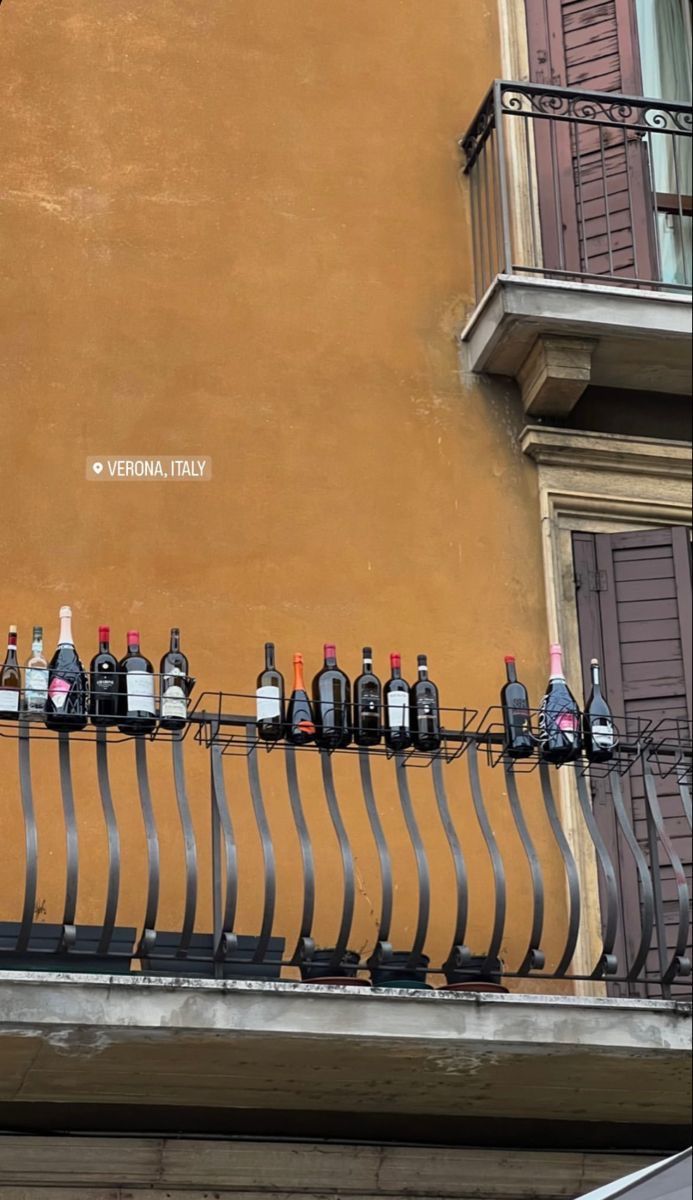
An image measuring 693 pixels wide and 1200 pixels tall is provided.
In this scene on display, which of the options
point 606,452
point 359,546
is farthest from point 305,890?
point 606,452

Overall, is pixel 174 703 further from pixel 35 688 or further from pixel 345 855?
pixel 345 855

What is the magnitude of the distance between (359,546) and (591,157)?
8.12 feet

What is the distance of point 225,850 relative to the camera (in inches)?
348

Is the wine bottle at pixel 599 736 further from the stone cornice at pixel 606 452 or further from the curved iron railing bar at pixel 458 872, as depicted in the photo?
the stone cornice at pixel 606 452

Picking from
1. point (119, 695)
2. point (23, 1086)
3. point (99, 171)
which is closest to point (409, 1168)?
point (23, 1086)

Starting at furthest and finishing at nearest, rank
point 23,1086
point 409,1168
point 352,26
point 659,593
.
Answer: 1. point 352,26
2. point 659,593
3. point 409,1168
4. point 23,1086

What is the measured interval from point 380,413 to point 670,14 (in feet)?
9.82

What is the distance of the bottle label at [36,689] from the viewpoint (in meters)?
8.48

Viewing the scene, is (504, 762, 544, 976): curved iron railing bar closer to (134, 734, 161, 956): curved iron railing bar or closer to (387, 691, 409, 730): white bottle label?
(387, 691, 409, 730): white bottle label

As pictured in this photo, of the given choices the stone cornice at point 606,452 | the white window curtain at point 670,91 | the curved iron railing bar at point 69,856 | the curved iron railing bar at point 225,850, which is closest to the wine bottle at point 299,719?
the curved iron railing bar at point 225,850

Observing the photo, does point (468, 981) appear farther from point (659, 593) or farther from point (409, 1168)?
point (659, 593)

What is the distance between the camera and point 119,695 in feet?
27.7

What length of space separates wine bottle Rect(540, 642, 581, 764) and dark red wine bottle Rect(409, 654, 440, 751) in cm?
42

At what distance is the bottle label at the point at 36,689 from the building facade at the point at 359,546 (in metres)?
0.08
